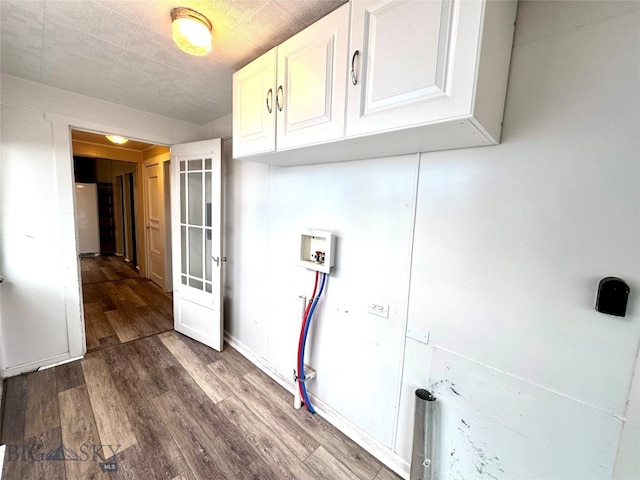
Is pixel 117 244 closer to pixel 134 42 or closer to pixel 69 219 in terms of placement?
pixel 69 219

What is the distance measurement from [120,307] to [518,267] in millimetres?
4185

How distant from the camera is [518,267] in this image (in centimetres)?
103

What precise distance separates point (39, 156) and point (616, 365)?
3.54m

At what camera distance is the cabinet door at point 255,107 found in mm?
1407

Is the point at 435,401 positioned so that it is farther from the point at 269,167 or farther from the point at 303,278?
the point at 269,167

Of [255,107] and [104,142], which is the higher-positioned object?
[104,142]

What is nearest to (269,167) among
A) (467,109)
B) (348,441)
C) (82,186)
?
(467,109)

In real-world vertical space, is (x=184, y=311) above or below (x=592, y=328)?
below

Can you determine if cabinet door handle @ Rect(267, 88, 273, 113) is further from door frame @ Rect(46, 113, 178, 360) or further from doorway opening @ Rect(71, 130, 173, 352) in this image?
doorway opening @ Rect(71, 130, 173, 352)

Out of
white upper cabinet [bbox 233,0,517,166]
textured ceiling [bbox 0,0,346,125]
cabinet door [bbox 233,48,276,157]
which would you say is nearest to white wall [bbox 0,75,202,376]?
textured ceiling [bbox 0,0,346,125]

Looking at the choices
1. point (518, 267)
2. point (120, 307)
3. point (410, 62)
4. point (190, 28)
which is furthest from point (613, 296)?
point (120, 307)

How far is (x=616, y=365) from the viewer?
0.86 m

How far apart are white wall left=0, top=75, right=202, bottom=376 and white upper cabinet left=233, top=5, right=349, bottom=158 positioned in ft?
5.26

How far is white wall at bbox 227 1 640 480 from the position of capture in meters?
0.86
